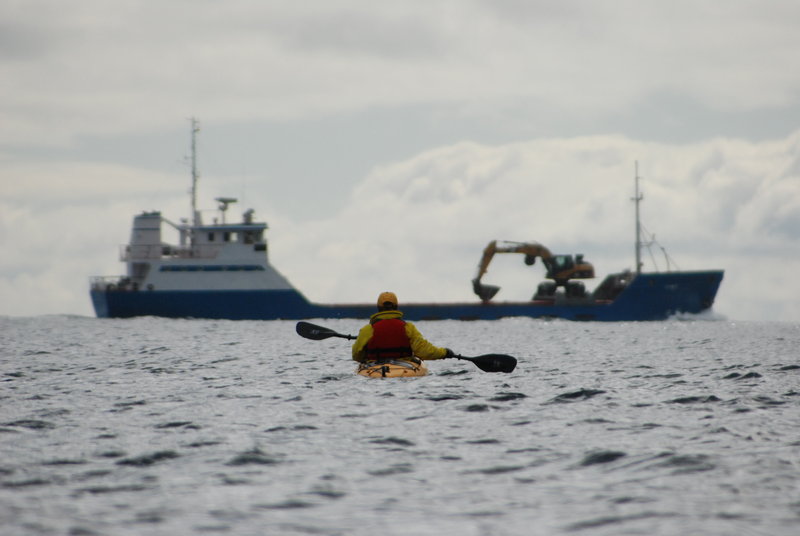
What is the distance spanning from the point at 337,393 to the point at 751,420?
6.55m

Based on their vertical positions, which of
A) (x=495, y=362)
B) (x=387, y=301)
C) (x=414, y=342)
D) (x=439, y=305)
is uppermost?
(x=387, y=301)

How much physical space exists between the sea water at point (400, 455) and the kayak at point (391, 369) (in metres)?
0.18

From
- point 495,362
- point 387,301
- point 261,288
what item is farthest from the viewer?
point 261,288

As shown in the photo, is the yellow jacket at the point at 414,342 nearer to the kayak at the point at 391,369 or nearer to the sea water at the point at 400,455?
the kayak at the point at 391,369

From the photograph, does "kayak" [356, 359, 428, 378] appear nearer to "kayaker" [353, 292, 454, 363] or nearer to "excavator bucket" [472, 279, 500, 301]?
"kayaker" [353, 292, 454, 363]

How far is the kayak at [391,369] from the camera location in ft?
51.3

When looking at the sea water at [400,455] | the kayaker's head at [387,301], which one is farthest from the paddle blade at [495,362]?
the kayaker's head at [387,301]

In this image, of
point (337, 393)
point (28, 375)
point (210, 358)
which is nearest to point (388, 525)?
point (337, 393)

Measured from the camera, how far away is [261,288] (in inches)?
2301

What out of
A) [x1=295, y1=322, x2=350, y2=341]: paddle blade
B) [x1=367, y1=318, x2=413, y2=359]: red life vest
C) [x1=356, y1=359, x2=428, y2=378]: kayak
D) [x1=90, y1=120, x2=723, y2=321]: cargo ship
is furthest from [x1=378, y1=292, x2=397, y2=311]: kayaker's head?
[x1=90, y1=120, x2=723, y2=321]: cargo ship

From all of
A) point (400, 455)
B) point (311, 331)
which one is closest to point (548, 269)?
point (311, 331)

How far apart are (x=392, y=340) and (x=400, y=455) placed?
6.77 m

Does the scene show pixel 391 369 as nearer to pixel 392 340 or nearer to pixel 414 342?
pixel 392 340

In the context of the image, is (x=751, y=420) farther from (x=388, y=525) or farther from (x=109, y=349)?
(x=109, y=349)
